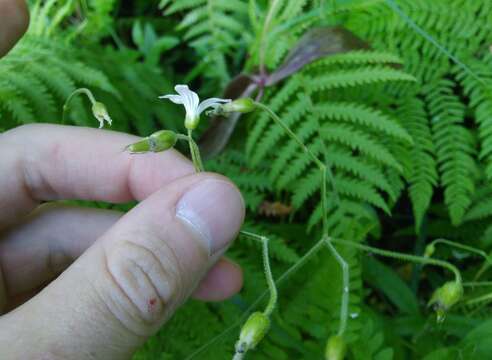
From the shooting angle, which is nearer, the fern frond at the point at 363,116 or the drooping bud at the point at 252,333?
the drooping bud at the point at 252,333

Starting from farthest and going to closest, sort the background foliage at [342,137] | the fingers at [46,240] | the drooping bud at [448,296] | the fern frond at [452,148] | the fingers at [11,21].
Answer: the fern frond at [452,148]
the background foliage at [342,137]
the fingers at [46,240]
the fingers at [11,21]
the drooping bud at [448,296]

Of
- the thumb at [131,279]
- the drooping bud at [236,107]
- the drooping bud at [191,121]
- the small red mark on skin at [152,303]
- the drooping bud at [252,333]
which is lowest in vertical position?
the drooping bud at [252,333]

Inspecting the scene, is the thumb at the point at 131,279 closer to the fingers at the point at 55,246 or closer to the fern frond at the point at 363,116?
the fingers at the point at 55,246

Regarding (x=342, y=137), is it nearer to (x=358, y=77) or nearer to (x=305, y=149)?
(x=358, y=77)

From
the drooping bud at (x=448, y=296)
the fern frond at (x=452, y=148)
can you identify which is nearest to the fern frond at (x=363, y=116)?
the fern frond at (x=452, y=148)

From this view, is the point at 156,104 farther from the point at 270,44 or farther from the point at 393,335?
the point at 393,335

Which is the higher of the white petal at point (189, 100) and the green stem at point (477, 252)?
the white petal at point (189, 100)

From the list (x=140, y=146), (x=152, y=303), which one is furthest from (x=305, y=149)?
(x=152, y=303)
